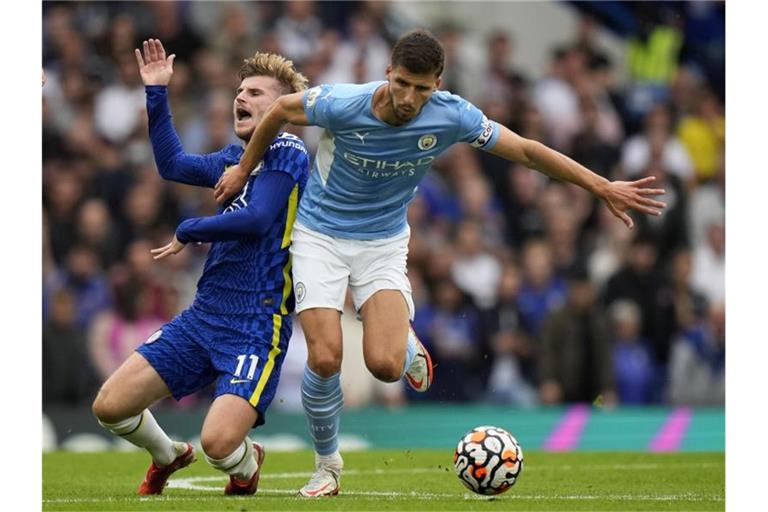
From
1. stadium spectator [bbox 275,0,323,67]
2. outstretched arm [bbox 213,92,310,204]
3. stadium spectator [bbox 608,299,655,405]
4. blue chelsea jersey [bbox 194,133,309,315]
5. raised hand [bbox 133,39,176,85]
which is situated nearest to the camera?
outstretched arm [bbox 213,92,310,204]

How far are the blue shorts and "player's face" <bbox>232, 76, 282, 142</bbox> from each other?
42.7 inches

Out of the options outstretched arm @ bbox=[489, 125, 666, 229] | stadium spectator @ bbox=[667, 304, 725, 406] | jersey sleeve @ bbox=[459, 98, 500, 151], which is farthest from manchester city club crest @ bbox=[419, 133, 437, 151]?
stadium spectator @ bbox=[667, 304, 725, 406]

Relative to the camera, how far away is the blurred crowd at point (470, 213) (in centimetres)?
1391

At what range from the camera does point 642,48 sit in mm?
17828

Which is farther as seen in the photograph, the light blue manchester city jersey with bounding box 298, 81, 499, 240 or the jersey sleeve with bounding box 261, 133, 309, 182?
the jersey sleeve with bounding box 261, 133, 309, 182

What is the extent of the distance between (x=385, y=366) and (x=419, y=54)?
171 centimetres

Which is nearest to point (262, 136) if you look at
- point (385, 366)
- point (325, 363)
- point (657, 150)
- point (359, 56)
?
point (325, 363)

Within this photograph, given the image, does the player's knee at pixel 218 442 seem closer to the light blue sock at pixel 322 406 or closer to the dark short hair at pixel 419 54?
the light blue sock at pixel 322 406

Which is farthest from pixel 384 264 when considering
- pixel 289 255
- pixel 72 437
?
pixel 72 437

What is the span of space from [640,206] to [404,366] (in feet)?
5.23

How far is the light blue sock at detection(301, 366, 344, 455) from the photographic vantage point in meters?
7.98

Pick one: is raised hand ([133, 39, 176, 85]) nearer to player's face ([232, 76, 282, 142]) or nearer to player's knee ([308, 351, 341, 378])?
player's face ([232, 76, 282, 142])

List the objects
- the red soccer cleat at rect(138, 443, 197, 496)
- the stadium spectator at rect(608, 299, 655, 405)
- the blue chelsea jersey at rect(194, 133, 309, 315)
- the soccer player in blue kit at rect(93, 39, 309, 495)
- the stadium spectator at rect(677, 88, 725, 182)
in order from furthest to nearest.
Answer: the stadium spectator at rect(677, 88, 725, 182) < the stadium spectator at rect(608, 299, 655, 405) < the red soccer cleat at rect(138, 443, 197, 496) < the blue chelsea jersey at rect(194, 133, 309, 315) < the soccer player in blue kit at rect(93, 39, 309, 495)

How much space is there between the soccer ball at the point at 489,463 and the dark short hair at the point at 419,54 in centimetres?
199
